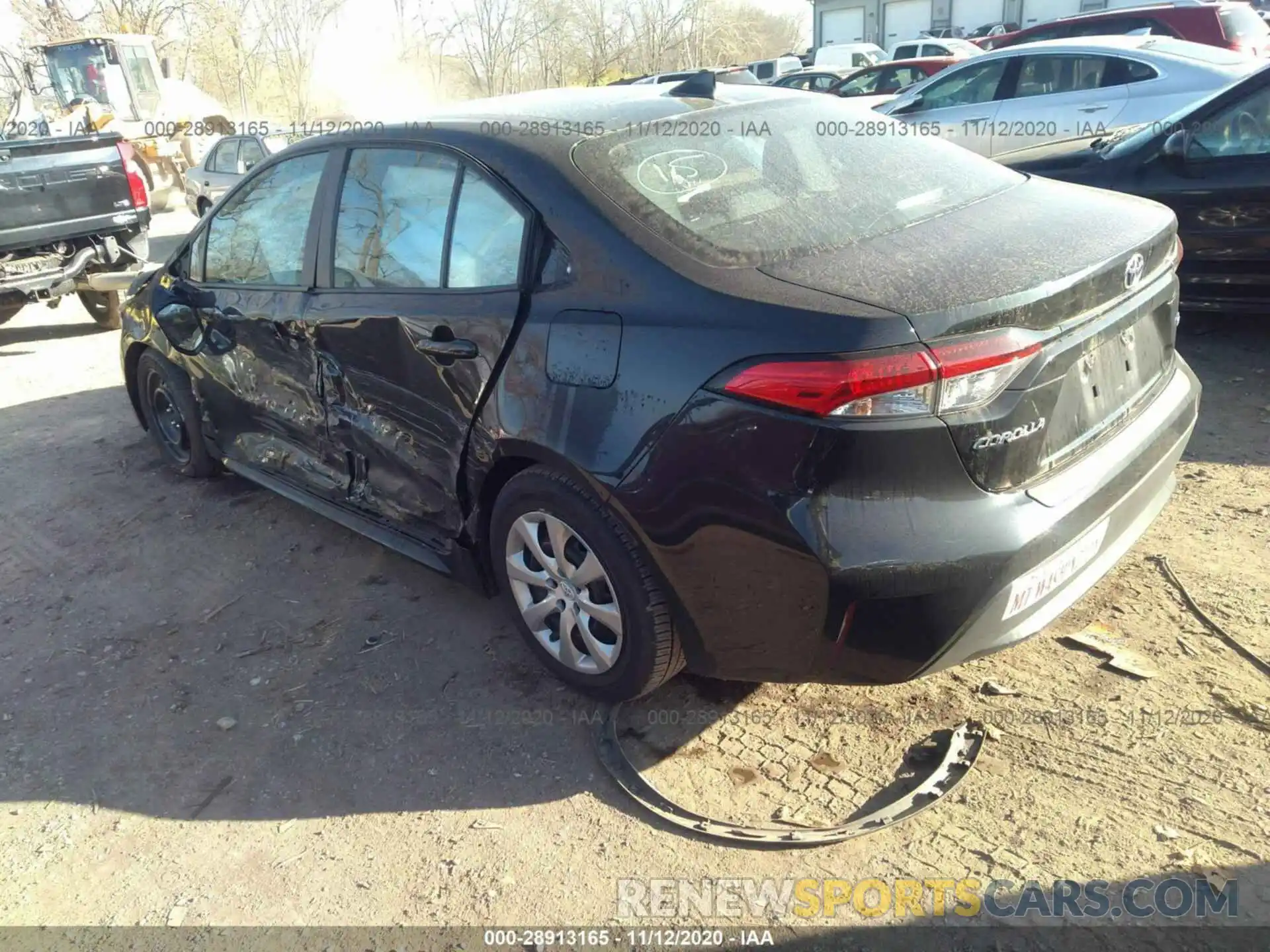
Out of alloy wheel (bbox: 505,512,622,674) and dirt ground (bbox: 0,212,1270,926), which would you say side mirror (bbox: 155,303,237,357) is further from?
alloy wheel (bbox: 505,512,622,674)

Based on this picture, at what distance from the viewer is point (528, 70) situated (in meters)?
27.8

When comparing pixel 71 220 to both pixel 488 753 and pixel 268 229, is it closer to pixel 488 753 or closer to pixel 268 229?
pixel 268 229

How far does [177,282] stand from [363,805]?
9.26 ft

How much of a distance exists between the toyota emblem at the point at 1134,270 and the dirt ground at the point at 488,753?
1134mm

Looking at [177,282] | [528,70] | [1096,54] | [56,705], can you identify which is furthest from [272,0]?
[56,705]

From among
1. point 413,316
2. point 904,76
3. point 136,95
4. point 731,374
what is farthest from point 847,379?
point 136,95

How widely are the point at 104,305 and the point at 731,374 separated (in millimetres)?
7848

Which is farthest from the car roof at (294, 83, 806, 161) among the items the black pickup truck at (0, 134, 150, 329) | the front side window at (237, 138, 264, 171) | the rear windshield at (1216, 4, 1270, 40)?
the rear windshield at (1216, 4, 1270, 40)

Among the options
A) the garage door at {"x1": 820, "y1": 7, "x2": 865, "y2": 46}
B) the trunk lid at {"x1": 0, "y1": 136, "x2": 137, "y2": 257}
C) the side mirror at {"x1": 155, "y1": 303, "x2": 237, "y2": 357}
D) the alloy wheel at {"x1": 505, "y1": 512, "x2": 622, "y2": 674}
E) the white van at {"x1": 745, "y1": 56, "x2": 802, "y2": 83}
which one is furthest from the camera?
the garage door at {"x1": 820, "y1": 7, "x2": 865, "y2": 46}

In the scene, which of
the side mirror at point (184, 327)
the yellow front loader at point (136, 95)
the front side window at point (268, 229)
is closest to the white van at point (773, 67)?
the yellow front loader at point (136, 95)

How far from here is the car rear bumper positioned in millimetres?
2125

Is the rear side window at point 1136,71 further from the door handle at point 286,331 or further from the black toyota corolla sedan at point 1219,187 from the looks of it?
the door handle at point 286,331

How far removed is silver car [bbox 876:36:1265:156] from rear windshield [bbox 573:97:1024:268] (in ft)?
18.6

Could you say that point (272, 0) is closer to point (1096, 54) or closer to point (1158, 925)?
point (1096, 54)
